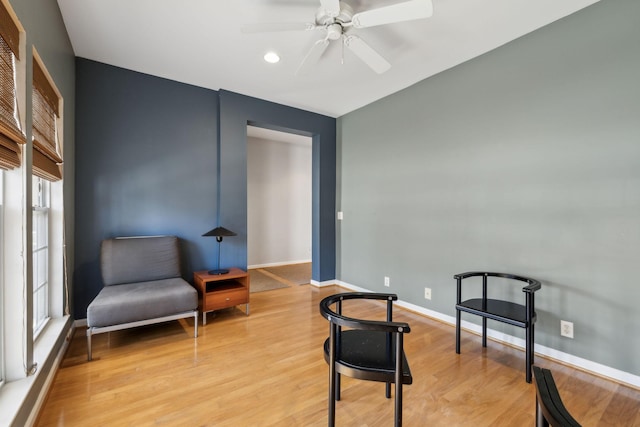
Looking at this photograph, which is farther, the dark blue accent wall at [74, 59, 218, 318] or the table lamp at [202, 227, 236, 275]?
the table lamp at [202, 227, 236, 275]

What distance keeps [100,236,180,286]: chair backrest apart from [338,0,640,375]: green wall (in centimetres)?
260

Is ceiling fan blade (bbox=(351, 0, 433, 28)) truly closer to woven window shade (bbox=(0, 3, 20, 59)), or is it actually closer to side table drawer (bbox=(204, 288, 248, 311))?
woven window shade (bbox=(0, 3, 20, 59))

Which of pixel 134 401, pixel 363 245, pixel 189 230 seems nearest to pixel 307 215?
pixel 363 245

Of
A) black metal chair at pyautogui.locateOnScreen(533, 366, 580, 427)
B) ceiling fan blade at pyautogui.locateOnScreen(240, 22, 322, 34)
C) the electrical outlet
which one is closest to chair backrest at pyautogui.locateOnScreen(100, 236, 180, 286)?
ceiling fan blade at pyautogui.locateOnScreen(240, 22, 322, 34)

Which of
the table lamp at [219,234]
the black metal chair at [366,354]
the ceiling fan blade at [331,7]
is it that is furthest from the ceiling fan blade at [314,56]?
the black metal chair at [366,354]

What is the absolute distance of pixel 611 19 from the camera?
6.55 feet

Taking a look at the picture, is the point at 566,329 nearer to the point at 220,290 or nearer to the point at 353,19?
the point at 353,19

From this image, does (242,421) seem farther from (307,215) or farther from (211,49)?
(307,215)

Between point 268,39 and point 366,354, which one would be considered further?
point 268,39

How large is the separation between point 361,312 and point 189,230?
7.48 feet

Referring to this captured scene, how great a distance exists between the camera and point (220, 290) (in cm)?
305

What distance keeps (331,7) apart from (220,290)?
2734 millimetres

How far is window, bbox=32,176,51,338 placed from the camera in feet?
6.72

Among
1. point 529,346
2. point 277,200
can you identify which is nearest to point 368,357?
point 529,346
